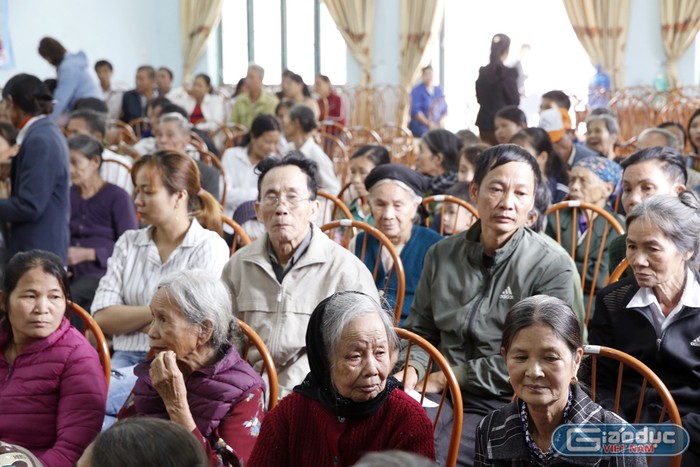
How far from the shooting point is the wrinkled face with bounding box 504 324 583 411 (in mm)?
1746

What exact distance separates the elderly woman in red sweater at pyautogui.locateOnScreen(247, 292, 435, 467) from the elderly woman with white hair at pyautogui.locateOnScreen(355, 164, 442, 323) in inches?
47.8

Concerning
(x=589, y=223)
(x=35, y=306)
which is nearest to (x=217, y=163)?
(x=589, y=223)

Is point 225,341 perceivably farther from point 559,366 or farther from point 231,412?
point 559,366

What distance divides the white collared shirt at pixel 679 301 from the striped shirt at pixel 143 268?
123 centimetres

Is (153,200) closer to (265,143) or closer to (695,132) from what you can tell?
(265,143)

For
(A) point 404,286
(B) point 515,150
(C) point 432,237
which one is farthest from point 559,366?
(C) point 432,237

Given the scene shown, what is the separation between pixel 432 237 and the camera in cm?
316

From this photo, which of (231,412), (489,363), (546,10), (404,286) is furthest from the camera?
(546,10)

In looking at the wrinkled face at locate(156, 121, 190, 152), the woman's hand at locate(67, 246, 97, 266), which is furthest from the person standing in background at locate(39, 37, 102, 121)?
the woman's hand at locate(67, 246, 97, 266)

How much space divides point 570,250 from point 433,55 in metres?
9.09

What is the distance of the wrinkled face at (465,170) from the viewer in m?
4.23

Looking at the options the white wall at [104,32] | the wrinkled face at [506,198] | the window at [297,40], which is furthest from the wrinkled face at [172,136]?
the window at [297,40]

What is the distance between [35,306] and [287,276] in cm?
66

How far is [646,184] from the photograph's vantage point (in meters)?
2.91
